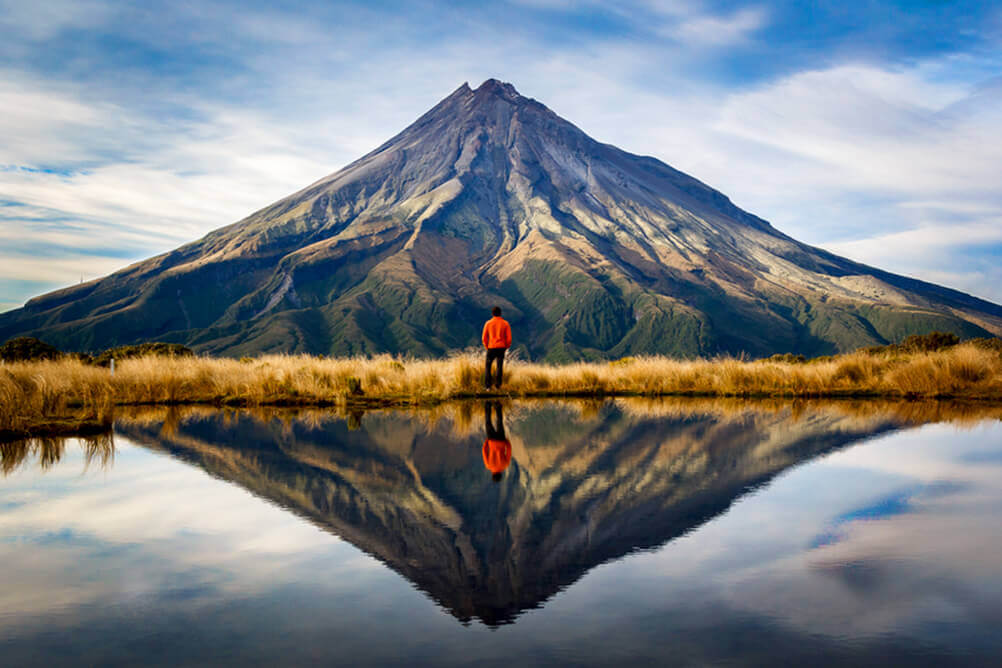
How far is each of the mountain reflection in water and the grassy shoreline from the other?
2.41 metres

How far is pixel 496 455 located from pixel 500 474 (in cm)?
114

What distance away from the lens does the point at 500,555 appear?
447cm

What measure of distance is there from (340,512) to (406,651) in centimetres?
257

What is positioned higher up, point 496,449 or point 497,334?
point 497,334

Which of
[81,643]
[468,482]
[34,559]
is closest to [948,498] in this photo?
[468,482]

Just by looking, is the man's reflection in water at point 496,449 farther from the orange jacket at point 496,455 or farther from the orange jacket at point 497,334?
the orange jacket at point 497,334

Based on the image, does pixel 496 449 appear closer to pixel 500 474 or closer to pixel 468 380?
pixel 500 474

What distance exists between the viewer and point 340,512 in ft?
18.4

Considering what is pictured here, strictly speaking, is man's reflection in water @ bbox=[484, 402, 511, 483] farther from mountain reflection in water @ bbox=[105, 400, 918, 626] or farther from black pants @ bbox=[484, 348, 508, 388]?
black pants @ bbox=[484, 348, 508, 388]

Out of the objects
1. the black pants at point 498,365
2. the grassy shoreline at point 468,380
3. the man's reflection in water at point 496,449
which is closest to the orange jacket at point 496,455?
the man's reflection in water at point 496,449

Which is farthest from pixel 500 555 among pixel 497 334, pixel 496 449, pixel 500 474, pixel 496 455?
pixel 497 334

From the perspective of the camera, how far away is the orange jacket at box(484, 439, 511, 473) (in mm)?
7469

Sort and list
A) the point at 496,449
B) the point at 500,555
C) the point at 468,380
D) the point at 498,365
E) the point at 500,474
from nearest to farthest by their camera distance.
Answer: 1. the point at 500,555
2. the point at 500,474
3. the point at 496,449
4. the point at 498,365
5. the point at 468,380

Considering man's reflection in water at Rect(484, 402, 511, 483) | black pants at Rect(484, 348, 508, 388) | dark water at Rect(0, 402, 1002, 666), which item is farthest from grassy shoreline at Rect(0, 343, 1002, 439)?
dark water at Rect(0, 402, 1002, 666)
